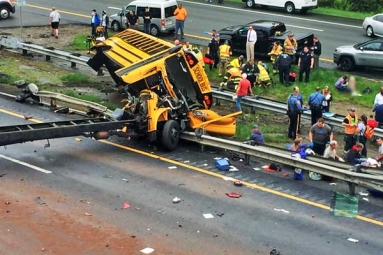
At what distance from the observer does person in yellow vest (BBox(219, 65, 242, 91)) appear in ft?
82.0

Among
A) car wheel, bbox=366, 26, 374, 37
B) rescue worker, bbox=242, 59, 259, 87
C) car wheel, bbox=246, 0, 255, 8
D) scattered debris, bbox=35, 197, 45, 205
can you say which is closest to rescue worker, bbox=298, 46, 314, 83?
rescue worker, bbox=242, 59, 259, 87

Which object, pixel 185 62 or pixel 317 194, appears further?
pixel 185 62

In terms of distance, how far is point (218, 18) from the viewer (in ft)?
122

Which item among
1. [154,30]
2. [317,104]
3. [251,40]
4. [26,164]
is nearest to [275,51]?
[251,40]

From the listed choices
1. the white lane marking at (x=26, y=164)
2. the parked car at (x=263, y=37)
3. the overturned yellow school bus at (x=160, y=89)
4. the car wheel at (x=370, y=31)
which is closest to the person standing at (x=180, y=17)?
the parked car at (x=263, y=37)

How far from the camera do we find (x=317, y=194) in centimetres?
1589

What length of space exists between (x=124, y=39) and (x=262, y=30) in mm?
9847

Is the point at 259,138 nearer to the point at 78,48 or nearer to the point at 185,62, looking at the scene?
the point at 185,62

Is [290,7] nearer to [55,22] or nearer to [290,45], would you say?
[290,45]

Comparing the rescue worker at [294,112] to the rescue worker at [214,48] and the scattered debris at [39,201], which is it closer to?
the rescue worker at [214,48]

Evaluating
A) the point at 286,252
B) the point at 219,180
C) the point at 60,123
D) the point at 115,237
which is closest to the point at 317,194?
the point at 219,180

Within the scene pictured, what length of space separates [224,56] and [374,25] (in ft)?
30.6

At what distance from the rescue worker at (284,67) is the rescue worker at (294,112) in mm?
5047

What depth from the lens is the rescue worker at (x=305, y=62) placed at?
84.7 ft
